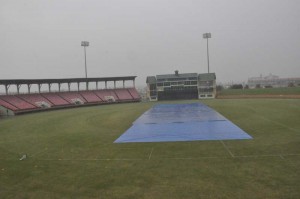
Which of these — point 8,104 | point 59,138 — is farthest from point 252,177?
point 8,104

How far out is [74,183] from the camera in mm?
12367

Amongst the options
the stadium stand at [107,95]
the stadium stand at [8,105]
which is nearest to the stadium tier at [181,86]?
the stadium stand at [107,95]

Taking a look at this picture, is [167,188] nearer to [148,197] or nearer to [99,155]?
[148,197]

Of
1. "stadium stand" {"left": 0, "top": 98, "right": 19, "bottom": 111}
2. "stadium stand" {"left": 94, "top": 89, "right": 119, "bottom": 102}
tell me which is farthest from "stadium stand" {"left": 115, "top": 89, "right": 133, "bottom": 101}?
"stadium stand" {"left": 0, "top": 98, "right": 19, "bottom": 111}

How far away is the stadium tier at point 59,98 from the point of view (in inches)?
2155

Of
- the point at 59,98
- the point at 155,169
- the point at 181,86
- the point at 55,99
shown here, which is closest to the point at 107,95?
the point at 59,98

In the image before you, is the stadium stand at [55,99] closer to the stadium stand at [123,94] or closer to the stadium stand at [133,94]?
the stadium stand at [123,94]

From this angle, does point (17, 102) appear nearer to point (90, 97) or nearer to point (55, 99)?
point (55, 99)

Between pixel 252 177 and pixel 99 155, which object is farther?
pixel 99 155

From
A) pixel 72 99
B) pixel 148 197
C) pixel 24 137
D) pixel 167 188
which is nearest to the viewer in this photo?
pixel 148 197

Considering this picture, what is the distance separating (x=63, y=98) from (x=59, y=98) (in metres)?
1.01

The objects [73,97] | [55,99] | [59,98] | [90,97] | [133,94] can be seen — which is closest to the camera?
[55,99]

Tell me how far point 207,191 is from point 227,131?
14.0 metres

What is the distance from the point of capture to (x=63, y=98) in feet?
221
